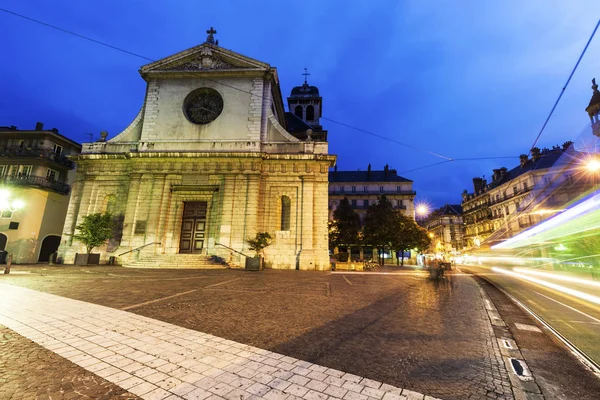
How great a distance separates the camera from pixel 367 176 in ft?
187

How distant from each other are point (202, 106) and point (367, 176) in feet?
131

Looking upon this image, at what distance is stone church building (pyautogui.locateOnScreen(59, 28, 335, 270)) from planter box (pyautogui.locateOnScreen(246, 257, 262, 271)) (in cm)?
165

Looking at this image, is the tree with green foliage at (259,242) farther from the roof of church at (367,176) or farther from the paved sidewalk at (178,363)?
the roof of church at (367,176)

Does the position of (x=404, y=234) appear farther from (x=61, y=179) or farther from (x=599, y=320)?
(x=61, y=179)

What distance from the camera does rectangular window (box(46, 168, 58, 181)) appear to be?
1096 inches

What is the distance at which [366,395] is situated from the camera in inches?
107

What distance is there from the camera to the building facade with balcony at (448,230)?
78500mm

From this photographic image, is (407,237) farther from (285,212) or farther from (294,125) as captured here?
(285,212)

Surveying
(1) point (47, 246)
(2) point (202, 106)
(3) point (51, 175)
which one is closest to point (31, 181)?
(3) point (51, 175)

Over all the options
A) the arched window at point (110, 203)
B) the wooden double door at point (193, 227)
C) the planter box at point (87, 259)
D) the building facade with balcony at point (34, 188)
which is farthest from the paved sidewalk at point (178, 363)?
the building facade with balcony at point (34, 188)

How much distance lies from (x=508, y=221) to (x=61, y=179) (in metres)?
65.7

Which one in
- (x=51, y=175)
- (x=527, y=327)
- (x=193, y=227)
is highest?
(x=51, y=175)

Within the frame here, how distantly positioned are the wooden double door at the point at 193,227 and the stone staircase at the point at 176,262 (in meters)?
2.53

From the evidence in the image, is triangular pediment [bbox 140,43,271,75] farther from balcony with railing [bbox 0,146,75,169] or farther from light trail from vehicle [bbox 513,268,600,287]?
light trail from vehicle [bbox 513,268,600,287]
